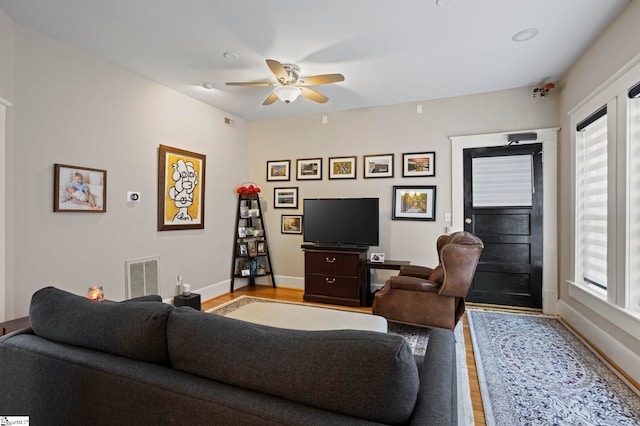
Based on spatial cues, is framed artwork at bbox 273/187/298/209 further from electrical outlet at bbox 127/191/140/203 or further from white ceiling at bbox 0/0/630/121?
electrical outlet at bbox 127/191/140/203

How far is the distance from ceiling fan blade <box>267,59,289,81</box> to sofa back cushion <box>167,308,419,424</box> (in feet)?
7.80

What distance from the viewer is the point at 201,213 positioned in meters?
4.36

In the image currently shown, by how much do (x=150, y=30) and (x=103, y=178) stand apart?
154 centimetres

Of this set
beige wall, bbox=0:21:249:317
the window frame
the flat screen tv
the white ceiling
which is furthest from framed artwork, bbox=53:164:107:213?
the window frame

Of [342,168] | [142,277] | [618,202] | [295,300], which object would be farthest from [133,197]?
[618,202]

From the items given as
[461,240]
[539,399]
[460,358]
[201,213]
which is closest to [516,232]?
[461,240]

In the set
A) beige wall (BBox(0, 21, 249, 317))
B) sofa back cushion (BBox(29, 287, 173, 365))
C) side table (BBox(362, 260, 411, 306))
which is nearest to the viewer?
sofa back cushion (BBox(29, 287, 173, 365))

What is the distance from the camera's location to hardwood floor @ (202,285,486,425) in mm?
2031

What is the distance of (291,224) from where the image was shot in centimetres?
512

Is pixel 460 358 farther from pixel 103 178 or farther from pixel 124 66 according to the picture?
pixel 124 66

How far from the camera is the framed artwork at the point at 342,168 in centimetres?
474

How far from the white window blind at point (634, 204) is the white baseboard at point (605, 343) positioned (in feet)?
1.17

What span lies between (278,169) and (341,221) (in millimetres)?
1548

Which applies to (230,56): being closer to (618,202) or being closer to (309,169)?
(309,169)
